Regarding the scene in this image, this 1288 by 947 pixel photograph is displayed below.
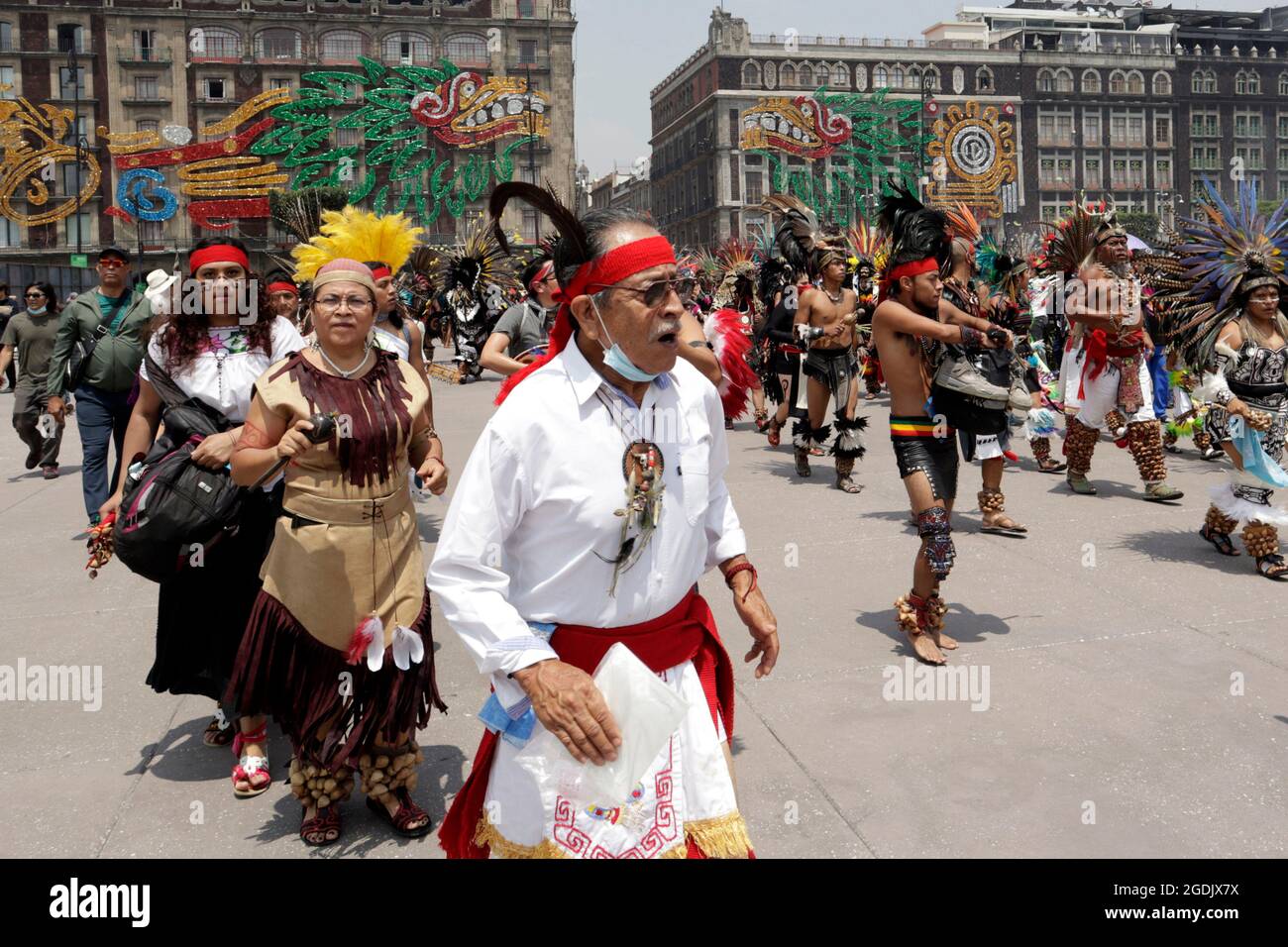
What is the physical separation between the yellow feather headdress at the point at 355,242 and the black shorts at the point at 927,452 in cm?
253

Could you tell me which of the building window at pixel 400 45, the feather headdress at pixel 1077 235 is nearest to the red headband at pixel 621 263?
the feather headdress at pixel 1077 235

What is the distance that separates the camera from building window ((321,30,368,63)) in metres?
67.6

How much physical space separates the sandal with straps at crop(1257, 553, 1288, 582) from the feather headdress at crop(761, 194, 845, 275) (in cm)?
496

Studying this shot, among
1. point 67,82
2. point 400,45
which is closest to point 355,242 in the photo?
point 400,45

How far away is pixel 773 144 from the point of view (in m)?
60.2

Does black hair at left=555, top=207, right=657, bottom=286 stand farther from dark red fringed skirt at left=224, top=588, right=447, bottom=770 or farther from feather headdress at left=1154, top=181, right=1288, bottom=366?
feather headdress at left=1154, top=181, right=1288, bottom=366

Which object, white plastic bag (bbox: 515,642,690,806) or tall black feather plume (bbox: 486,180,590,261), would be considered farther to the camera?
tall black feather plume (bbox: 486,180,590,261)

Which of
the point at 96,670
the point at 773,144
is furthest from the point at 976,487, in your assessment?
the point at 773,144

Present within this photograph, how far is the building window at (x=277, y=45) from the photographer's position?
6656 centimetres

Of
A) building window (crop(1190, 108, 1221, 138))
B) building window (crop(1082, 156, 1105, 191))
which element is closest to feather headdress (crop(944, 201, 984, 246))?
building window (crop(1082, 156, 1105, 191))

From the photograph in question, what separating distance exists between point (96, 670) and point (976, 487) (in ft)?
23.6

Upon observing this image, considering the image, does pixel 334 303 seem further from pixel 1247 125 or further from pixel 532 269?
pixel 1247 125

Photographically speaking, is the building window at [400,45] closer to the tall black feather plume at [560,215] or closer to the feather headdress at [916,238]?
the feather headdress at [916,238]

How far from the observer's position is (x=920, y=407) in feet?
18.5
